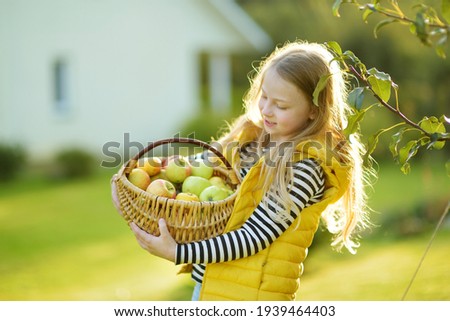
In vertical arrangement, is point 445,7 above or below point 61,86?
above

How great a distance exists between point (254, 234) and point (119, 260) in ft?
17.3

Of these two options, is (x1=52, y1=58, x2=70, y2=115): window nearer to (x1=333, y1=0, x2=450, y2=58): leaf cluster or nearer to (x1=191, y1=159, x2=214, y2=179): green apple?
(x1=191, y1=159, x2=214, y2=179): green apple

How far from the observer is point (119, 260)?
25.1 ft

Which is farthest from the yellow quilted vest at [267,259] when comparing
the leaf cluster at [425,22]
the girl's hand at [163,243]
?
the leaf cluster at [425,22]

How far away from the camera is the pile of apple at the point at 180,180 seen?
8.70ft

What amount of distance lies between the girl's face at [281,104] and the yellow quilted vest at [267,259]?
122mm

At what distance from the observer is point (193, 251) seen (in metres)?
2.55

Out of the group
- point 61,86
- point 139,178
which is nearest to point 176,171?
point 139,178

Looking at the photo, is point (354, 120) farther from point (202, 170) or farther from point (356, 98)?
point (202, 170)

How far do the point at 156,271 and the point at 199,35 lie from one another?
9424 millimetres

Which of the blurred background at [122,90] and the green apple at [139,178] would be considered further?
the blurred background at [122,90]

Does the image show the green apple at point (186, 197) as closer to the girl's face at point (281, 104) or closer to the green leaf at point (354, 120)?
the girl's face at point (281, 104)

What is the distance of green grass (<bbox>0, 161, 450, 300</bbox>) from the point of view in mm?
5520

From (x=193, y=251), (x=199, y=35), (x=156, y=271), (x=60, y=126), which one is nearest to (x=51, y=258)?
A: (x=156, y=271)
